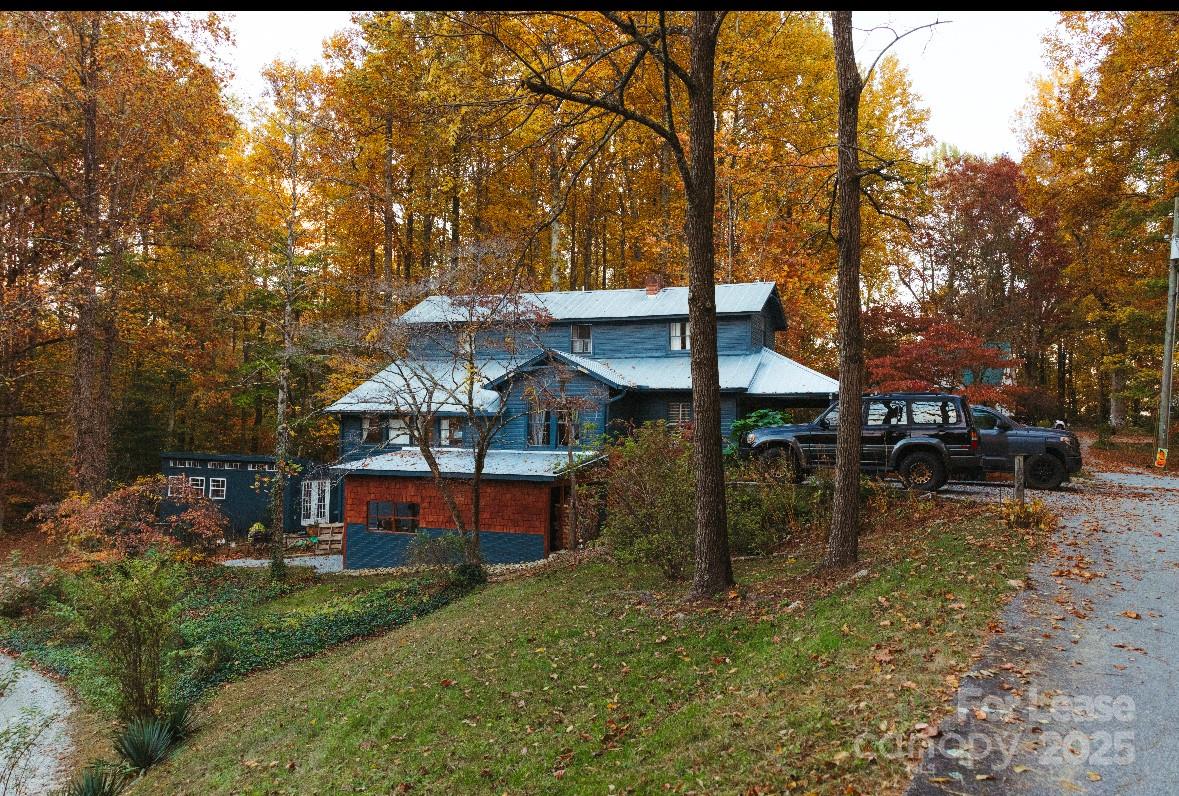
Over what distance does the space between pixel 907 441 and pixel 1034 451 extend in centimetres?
353

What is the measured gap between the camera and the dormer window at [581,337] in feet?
83.9

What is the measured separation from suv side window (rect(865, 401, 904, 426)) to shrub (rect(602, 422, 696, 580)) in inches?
171

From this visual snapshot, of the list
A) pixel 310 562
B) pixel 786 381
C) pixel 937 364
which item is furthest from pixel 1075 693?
pixel 310 562

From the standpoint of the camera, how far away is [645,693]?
23.6ft

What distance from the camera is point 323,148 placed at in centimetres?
2439

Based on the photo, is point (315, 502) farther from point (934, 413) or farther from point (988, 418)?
point (988, 418)

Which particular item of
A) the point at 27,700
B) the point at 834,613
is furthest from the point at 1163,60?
the point at 27,700

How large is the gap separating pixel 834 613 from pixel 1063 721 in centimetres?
301

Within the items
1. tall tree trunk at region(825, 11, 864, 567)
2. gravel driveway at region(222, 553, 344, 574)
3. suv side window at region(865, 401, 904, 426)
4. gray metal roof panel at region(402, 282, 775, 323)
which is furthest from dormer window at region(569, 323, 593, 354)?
tall tree trunk at region(825, 11, 864, 567)

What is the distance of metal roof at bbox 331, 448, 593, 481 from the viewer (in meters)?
19.7

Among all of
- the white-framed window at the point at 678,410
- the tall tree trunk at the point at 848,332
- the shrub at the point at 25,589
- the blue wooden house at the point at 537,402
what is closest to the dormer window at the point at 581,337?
the blue wooden house at the point at 537,402

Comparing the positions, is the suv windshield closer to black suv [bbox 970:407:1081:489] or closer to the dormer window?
black suv [bbox 970:407:1081:489]

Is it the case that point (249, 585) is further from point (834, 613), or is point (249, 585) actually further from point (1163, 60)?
point (1163, 60)

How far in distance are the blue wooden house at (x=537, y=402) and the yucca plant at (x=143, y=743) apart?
30.6ft
